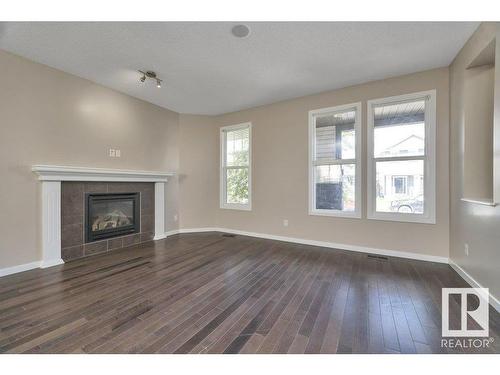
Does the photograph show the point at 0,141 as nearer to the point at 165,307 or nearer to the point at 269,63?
the point at 165,307

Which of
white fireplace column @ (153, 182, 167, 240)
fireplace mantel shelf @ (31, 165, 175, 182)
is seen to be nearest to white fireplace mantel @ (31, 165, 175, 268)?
fireplace mantel shelf @ (31, 165, 175, 182)

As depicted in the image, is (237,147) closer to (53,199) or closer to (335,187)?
(335,187)

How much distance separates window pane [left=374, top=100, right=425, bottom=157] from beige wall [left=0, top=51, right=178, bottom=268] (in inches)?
172

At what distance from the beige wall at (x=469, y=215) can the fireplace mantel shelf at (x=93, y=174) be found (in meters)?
4.74

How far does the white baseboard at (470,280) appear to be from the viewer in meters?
1.90

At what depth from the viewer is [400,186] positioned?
3332 millimetres

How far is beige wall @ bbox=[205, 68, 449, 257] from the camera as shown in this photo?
305 cm

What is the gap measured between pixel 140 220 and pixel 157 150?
1483mm

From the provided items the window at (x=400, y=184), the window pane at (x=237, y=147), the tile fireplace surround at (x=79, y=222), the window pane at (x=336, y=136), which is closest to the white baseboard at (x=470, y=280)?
the window at (x=400, y=184)

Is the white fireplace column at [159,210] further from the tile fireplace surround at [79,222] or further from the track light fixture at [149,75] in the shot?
the track light fixture at [149,75]

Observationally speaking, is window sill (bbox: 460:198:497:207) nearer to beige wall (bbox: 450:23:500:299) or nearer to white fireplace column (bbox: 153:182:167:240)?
beige wall (bbox: 450:23:500:299)

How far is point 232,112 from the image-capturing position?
16.2 ft
